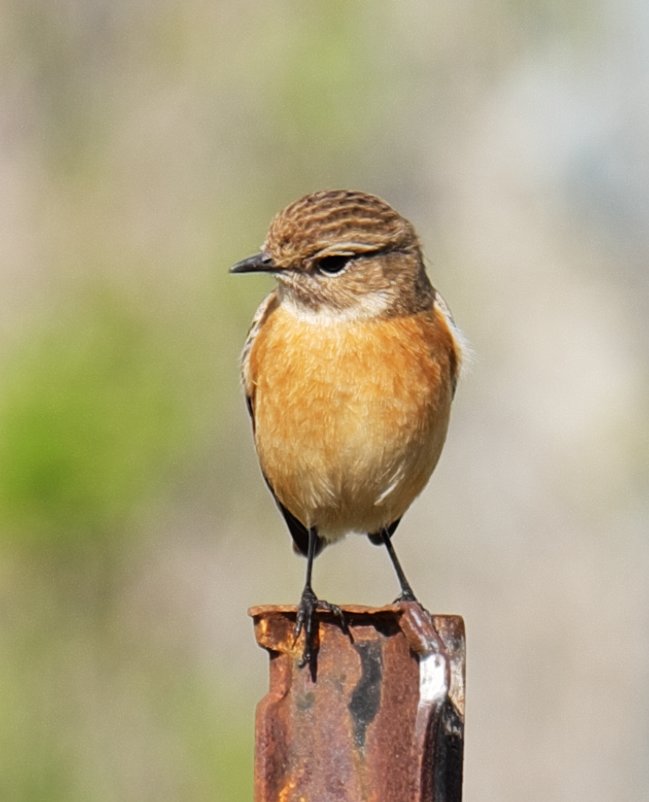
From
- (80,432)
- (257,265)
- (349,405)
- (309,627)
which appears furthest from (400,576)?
(309,627)

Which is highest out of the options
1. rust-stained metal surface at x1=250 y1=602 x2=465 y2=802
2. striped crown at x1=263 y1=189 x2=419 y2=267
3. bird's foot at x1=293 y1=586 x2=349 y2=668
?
striped crown at x1=263 y1=189 x2=419 y2=267

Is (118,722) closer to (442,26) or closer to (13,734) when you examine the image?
(13,734)

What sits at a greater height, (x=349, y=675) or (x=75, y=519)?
(x=75, y=519)

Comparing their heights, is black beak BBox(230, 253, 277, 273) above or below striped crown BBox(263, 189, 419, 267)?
below

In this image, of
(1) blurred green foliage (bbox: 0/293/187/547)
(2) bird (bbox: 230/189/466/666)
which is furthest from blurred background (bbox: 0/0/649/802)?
(2) bird (bbox: 230/189/466/666)

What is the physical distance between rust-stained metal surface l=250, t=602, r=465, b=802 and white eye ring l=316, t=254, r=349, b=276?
2155 millimetres

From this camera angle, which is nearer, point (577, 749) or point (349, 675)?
point (349, 675)

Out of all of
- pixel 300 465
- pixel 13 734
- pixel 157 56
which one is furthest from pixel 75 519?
pixel 157 56

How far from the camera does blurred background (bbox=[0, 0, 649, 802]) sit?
7566 mm

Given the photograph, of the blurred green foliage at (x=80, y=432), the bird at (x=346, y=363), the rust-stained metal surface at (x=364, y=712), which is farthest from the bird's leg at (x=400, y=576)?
the rust-stained metal surface at (x=364, y=712)

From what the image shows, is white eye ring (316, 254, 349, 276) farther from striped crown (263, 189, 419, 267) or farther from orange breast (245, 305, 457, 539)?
orange breast (245, 305, 457, 539)

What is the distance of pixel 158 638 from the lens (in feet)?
26.6

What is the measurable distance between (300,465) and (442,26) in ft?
20.6

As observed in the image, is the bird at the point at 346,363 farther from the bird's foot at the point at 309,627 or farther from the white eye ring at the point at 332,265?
the bird's foot at the point at 309,627
